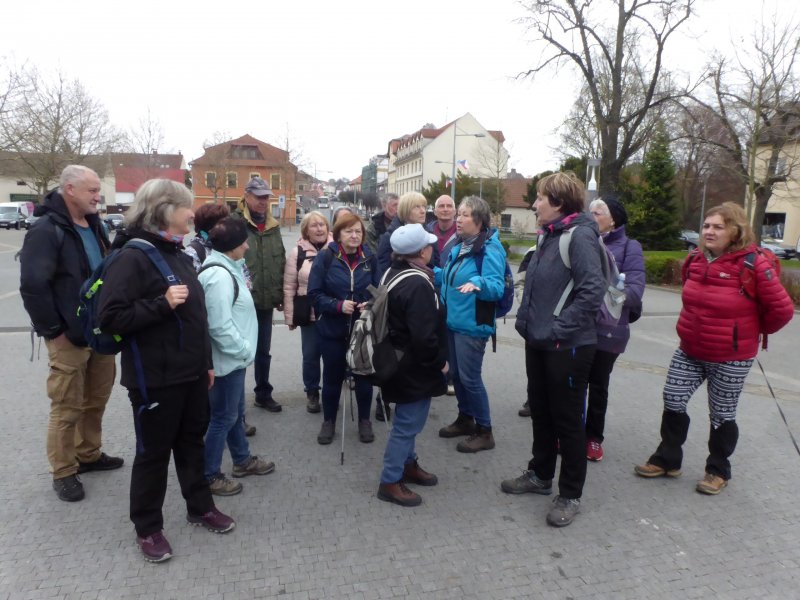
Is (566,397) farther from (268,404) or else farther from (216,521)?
(268,404)

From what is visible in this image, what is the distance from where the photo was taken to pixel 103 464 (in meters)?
3.77

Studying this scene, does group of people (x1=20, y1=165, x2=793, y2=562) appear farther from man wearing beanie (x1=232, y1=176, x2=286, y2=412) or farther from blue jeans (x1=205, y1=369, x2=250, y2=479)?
man wearing beanie (x1=232, y1=176, x2=286, y2=412)

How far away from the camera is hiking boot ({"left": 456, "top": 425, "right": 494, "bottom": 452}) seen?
422 centimetres

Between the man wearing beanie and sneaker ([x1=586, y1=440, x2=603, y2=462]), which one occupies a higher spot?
the man wearing beanie

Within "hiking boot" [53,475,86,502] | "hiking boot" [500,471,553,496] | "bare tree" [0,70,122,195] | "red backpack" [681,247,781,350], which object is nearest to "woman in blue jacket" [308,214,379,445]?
"hiking boot" [500,471,553,496]

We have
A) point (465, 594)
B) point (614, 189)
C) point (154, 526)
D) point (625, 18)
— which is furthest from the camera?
point (614, 189)

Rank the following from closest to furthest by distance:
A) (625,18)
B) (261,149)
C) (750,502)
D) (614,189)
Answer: (750,502), (625,18), (614,189), (261,149)

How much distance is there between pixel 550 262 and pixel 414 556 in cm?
179

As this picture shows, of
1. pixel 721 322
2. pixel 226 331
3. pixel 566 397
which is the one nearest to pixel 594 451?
pixel 566 397

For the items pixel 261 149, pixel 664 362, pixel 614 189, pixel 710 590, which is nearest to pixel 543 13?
pixel 614 189

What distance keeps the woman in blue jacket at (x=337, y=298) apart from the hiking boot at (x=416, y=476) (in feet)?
2.27

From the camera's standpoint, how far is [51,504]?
10.8 feet

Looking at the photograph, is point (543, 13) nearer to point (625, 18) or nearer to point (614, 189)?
point (625, 18)

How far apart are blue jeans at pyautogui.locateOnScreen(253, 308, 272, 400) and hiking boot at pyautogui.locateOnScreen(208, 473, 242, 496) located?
60.2 inches
